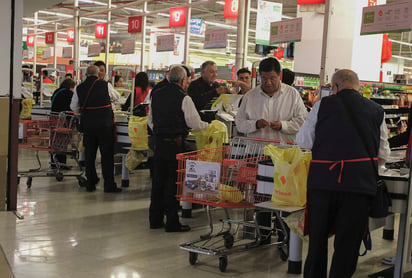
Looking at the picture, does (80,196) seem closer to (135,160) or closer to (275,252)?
(135,160)

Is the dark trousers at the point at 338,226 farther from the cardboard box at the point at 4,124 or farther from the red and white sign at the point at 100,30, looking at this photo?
the red and white sign at the point at 100,30

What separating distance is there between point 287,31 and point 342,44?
2648mm

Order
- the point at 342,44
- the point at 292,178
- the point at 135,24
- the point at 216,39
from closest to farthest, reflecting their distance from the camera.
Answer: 1. the point at 292,178
2. the point at 342,44
3. the point at 216,39
4. the point at 135,24

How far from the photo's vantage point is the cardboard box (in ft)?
21.4

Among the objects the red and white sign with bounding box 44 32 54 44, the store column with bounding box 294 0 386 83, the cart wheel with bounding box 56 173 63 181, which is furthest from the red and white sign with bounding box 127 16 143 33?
the red and white sign with bounding box 44 32 54 44

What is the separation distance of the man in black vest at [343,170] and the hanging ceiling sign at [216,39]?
704 centimetres

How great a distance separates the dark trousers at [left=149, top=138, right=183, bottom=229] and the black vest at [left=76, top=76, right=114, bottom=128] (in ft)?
6.82

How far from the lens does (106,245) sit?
5258 mm

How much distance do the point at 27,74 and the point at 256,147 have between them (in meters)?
13.1

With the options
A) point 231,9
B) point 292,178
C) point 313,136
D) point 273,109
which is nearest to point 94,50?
point 231,9

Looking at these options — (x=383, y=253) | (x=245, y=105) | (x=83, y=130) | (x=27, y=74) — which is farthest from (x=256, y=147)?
(x=27, y=74)

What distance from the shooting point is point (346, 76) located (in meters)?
3.73

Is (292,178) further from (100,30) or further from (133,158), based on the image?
(100,30)

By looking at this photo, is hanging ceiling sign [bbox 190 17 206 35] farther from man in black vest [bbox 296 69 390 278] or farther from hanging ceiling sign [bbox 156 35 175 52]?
man in black vest [bbox 296 69 390 278]
